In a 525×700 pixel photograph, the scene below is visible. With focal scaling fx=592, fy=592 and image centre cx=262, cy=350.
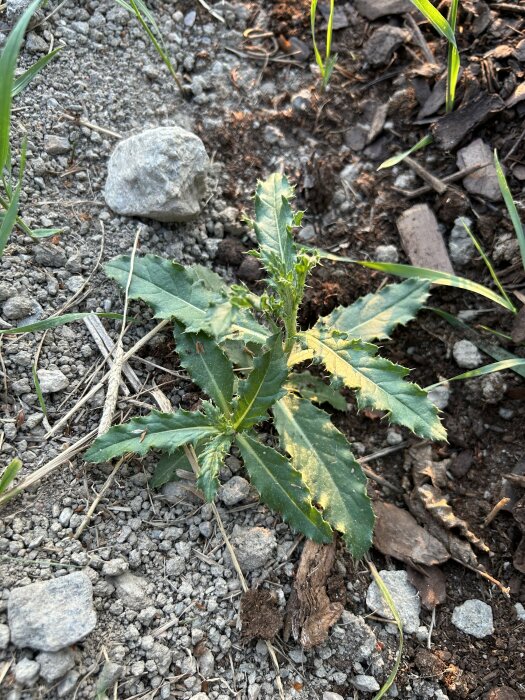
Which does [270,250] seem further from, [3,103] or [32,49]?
[32,49]

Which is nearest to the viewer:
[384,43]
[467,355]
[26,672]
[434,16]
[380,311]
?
[26,672]

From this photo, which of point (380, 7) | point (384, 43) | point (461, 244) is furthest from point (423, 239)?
point (380, 7)

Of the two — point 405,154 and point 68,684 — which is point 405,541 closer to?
point 68,684

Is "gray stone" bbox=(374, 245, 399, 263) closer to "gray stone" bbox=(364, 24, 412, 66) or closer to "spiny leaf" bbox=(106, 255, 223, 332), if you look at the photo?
"spiny leaf" bbox=(106, 255, 223, 332)

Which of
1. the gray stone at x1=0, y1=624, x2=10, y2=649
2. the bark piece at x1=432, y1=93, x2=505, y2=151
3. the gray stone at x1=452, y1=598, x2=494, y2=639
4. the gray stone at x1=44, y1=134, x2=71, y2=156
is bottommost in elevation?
the gray stone at x1=452, y1=598, x2=494, y2=639

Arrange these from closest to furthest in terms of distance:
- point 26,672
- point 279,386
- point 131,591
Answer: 1. point 26,672
2. point 131,591
3. point 279,386

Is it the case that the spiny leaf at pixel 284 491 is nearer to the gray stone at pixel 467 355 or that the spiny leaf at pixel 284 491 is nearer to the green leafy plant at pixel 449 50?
the gray stone at pixel 467 355

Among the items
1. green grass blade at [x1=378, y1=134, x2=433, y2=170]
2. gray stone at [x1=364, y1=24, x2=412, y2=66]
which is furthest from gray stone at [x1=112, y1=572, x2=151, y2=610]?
gray stone at [x1=364, y1=24, x2=412, y2=66]

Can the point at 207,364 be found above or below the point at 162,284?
below
